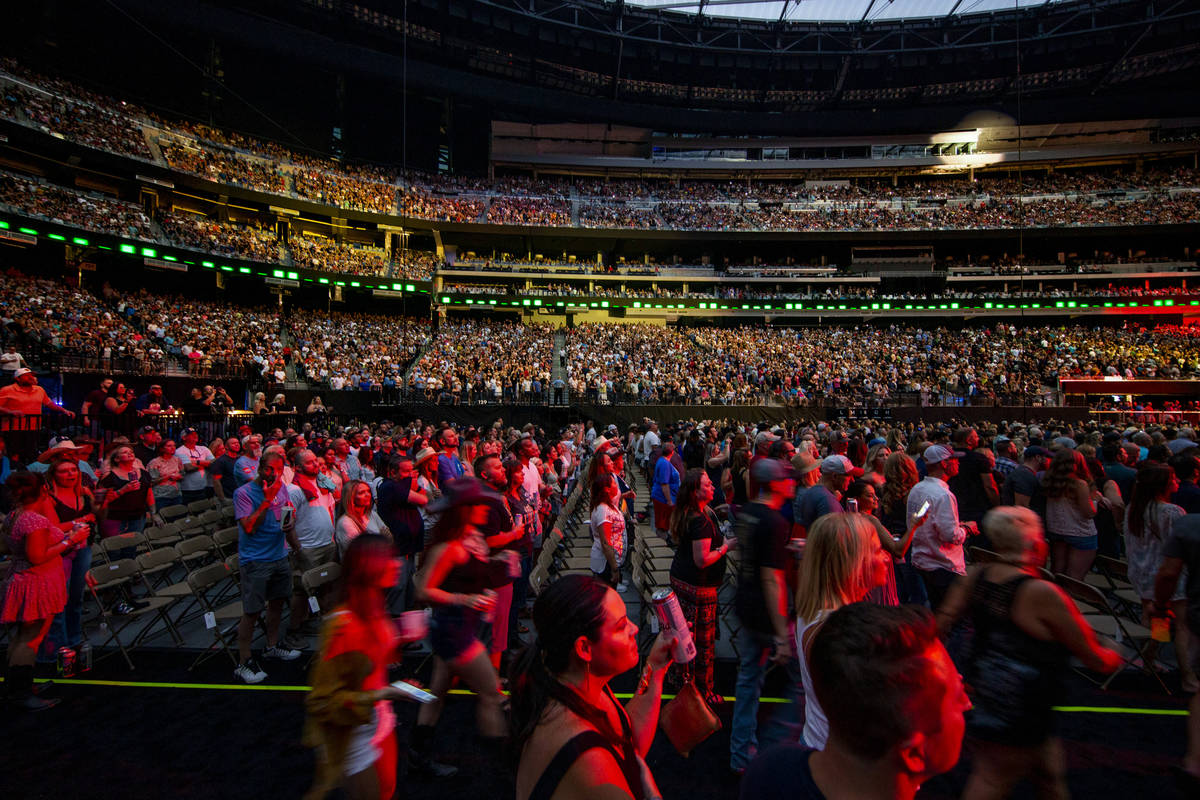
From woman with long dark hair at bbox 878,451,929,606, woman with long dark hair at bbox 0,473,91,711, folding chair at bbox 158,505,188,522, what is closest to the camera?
woman with long dark hair at bbox 0,473,91,711

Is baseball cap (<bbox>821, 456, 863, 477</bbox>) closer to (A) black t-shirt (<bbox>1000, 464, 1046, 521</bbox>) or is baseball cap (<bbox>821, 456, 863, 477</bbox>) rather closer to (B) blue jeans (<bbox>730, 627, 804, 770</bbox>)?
(B) blue jeans (<bbox>730, 627, 804, 770</bbox>)

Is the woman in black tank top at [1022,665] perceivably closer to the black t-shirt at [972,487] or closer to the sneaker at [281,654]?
the black t-shirt at [972,487]

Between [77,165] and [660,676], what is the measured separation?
124 ft

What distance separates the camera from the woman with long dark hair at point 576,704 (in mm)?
1377

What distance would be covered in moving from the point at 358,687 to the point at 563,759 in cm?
139

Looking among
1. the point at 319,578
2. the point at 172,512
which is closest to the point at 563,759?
the point at 319,578

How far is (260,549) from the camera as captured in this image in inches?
201

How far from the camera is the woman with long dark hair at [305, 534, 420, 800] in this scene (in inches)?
91.3

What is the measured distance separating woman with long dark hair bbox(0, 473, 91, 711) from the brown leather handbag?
5.21 m

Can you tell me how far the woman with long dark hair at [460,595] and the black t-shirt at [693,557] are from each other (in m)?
1.20

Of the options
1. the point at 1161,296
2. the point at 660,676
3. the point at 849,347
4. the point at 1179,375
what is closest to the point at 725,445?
the point at 660,676

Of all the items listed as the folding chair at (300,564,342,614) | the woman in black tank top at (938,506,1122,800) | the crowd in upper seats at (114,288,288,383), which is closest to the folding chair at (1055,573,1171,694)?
the woman in black tank top at (938,506,1122,800)

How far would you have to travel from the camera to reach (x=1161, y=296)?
113 feet

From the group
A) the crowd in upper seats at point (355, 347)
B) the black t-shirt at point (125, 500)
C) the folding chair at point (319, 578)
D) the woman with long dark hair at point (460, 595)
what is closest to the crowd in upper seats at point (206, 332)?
the crowd in upper seats at point (355, 347)
